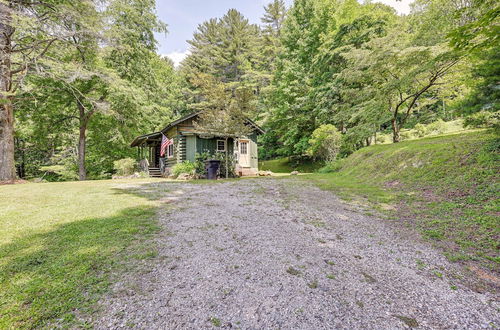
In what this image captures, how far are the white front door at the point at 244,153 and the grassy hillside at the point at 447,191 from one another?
7809 mm

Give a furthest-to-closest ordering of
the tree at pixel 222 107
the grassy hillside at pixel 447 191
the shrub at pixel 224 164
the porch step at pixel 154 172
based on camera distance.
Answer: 1. the porch step at pixel 154 172
2. the shrub at pixel 224 164
3. the tree at pixel 222 107
4. the grassy hillside at pixel 447 191

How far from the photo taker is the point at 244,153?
49.9 ft

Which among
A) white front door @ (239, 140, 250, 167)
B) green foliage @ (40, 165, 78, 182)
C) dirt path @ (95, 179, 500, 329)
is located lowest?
dirt path @ (95, 179, 500, 329)

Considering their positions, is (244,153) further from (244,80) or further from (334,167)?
(244,80)

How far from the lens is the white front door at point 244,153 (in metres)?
15.0

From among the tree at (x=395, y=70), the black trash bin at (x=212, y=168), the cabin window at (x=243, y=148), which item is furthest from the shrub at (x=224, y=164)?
the tree at (x=395, y=70)

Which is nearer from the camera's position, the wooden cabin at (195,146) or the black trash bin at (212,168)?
the black trash bin at (212,168)

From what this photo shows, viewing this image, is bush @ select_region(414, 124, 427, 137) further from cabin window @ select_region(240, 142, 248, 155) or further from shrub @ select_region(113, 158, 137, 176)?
shrub @ select_region(113, 158, 137, 176)

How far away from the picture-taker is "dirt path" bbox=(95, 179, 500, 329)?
1.70 meters

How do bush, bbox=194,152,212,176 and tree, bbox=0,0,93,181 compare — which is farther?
bush, bbox=194,152,212,176

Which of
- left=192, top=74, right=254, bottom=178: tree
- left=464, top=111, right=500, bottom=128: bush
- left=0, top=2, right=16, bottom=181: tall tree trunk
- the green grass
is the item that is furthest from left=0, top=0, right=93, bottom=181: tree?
the green grass

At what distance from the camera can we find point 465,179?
16.5 ft

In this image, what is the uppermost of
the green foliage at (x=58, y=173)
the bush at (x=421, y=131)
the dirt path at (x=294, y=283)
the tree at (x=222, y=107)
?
the tree at (x=222, y=107)

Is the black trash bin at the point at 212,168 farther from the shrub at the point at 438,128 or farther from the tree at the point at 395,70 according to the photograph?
the shrub at the point at 438,128
